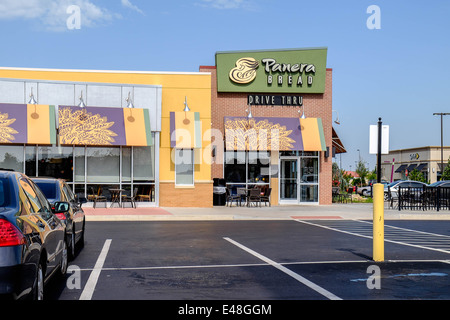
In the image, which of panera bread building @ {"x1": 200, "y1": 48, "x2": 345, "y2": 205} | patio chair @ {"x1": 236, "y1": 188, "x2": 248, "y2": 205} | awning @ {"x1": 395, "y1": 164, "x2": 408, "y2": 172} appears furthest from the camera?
awning @ {"x1": 395, "y1": 164, "x2": 408, "y2": 172}

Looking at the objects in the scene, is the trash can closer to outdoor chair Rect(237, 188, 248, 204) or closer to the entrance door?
outdoor chair Rect(237, 188, 248, 204)

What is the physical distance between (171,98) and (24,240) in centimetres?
2178

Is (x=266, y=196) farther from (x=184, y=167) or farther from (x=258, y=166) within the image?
(x=184, y=167)

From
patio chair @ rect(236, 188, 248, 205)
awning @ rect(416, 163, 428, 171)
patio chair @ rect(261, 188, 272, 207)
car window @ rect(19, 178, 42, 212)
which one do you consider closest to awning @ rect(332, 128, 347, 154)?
patio chair @ rect(261, 188, 272, 207)

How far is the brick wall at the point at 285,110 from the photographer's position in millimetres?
28875

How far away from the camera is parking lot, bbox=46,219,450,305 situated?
752 centimetres

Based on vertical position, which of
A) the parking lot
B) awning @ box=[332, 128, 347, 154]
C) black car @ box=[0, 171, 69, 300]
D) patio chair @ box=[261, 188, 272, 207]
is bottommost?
the parking lot

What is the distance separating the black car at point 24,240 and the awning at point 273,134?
68.3ft

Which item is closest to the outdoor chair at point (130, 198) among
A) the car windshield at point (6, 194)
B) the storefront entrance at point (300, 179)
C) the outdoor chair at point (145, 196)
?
the outdoor chair at point (145, 196)

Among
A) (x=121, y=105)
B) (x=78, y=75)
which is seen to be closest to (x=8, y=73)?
(x=78, y=75)

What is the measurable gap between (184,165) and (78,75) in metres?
6.44

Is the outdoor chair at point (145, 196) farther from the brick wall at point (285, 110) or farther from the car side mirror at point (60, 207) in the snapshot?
the car side mirror at point (60, 207)

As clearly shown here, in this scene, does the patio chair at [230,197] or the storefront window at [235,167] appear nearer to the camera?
the patio chair at [230,197]

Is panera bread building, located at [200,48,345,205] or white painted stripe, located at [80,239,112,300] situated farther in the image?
panera bread building, located at [200,48,345,205]
